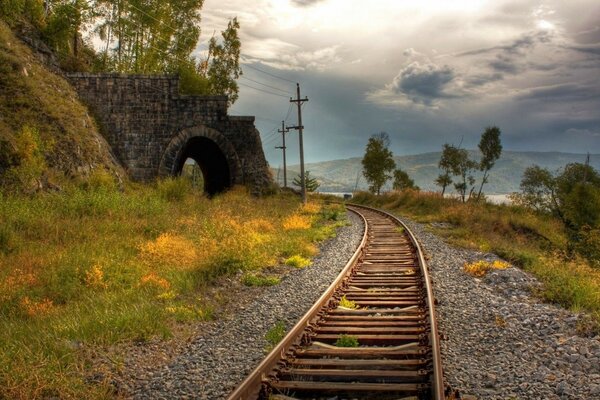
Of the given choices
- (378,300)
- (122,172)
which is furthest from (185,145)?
(378,300)

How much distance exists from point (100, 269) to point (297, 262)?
4.34 meters

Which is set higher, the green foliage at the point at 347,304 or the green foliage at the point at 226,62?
the green foliage at the point at 226,62

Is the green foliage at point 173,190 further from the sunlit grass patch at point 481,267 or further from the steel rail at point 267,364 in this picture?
the steel rail at point 267,364

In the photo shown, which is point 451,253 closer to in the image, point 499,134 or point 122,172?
point 122,172

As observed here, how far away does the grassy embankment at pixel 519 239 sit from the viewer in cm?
774

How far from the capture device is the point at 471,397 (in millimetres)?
4262

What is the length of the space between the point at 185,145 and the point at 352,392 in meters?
22.0

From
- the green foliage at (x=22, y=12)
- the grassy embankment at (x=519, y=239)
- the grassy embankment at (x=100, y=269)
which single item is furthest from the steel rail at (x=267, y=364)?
the green foliage at (x=22, y=12)

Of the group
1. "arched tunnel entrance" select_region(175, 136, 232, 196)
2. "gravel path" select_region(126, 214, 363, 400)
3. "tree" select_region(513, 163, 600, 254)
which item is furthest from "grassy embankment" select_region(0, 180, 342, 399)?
"tree" select_region(513, 163, 600, 254)

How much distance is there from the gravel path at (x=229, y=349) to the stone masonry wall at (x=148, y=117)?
1653 centimetres

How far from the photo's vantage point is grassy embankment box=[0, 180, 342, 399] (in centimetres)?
524

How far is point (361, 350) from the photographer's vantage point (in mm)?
5238

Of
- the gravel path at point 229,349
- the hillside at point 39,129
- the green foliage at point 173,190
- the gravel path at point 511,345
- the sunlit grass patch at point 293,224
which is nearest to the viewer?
the gravel path at point 511,345

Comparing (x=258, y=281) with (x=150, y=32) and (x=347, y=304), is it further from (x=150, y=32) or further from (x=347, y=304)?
(x=150, y=32)
